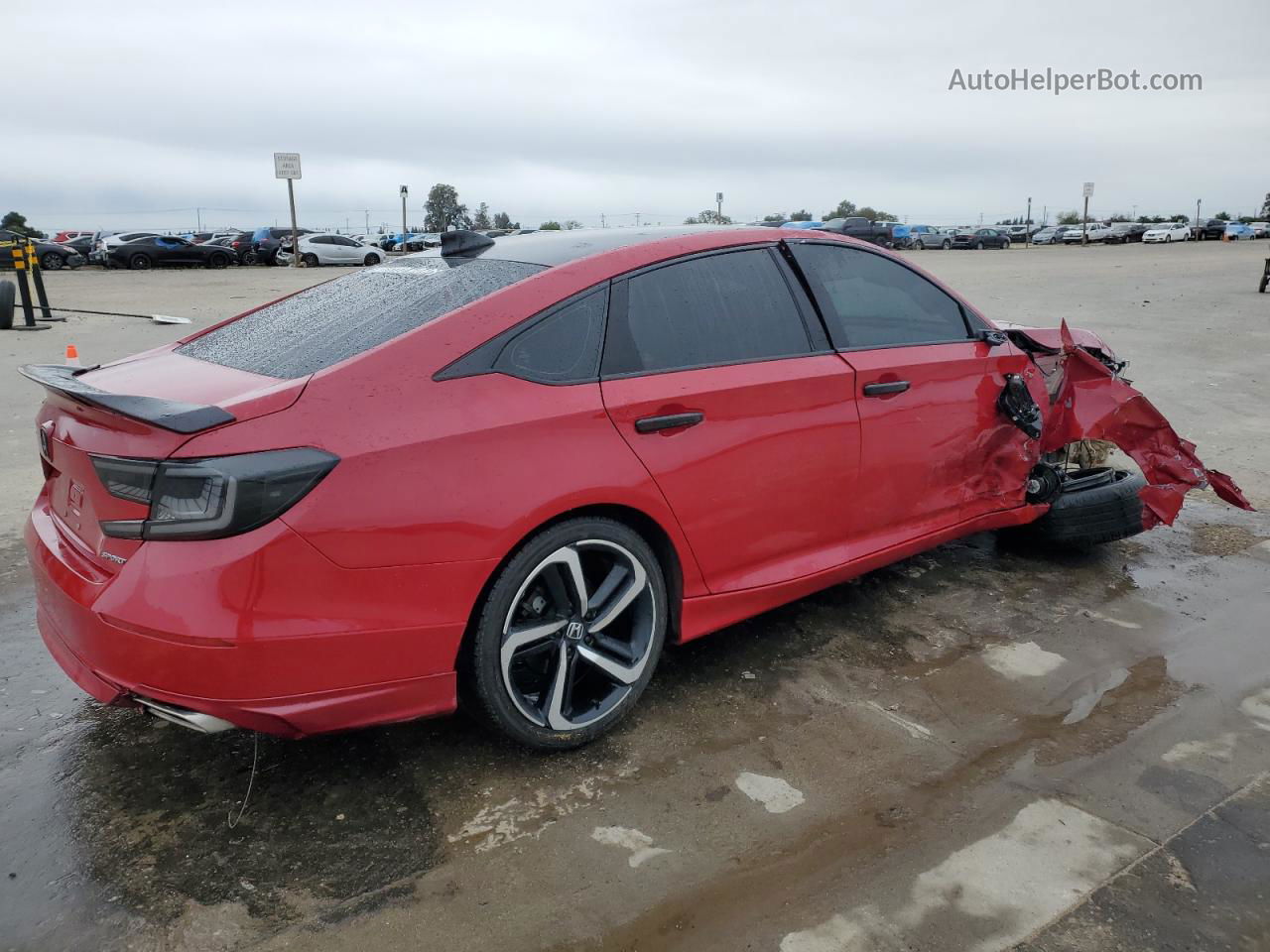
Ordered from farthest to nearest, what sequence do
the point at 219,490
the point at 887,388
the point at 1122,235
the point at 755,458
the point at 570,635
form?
the point at 1122,235
the point at 887,388
the point at 755,458
the point at 570,635
the point at 219,490

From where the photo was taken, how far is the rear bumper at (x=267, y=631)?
7.80 ft

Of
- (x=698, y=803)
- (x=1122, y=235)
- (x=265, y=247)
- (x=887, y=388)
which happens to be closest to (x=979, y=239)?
(x=1122, y=235)

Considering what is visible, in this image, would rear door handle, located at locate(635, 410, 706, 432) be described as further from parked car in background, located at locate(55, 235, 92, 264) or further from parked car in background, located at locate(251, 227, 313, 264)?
parked car in background, located at locate(55, 235, 92, 264)

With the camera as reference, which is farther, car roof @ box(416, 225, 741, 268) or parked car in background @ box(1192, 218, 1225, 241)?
parked car in background @ box(1192, 218, 1225, 241)

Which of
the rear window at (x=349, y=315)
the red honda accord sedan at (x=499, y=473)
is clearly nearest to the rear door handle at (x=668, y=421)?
the red honda accord sedan at (x=499, y=473)

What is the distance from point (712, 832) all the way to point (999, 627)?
1.87 m

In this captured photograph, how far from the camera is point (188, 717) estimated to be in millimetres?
2473

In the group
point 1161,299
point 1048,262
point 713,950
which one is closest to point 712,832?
point 713,950

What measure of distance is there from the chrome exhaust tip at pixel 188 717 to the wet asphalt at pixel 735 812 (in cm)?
38

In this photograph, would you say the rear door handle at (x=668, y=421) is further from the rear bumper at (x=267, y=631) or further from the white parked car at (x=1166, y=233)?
the white parked car at (x=1166, y=233)

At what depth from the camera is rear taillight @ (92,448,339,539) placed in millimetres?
2371

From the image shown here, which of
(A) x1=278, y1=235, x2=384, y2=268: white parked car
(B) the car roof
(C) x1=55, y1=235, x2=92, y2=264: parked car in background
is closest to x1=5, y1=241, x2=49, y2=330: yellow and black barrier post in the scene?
(B) the car roof

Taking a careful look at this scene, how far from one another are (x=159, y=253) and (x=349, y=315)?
34616 mm

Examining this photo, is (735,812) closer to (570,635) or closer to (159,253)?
(570,635)
